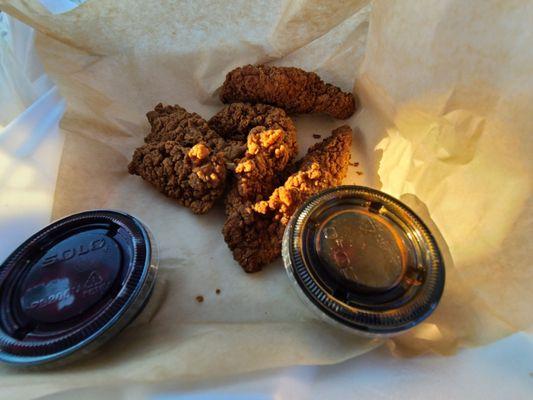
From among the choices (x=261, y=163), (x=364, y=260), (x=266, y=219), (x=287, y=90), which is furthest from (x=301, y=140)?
(x=364, y=260)

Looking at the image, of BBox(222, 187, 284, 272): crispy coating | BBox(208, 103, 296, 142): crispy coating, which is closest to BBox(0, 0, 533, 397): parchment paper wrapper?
BBox(222, 187, 284, 272): crispy coating

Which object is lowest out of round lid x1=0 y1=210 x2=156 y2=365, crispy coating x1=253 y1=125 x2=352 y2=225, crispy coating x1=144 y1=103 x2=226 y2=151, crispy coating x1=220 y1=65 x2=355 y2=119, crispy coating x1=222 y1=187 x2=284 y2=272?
round lid x1=0 y1=210 x2=156 y2=365

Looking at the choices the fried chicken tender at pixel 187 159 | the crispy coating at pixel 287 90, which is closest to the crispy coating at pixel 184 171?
the fried chicken tender at pixel 187 159

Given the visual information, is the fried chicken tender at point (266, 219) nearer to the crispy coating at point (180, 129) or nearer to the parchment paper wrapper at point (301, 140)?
the parchment paper wrapper at point (301, 140)

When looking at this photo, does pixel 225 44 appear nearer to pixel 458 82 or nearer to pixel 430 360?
pixel 458 82

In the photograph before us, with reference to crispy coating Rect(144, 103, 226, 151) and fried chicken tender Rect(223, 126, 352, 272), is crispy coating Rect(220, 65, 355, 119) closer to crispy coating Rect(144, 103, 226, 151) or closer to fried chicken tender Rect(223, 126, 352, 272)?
crispy coating Rect(144, 103, 226, 151)

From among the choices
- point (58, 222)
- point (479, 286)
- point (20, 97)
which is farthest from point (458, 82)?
point (20, 97)

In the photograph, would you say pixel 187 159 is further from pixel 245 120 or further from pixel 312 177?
pixel 312 177
